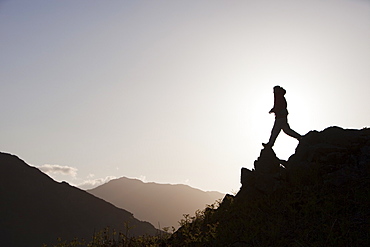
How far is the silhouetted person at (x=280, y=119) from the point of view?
13.6 m

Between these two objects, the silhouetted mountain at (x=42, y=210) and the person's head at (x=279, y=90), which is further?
the silhouetted mountain at (x=42, y=210)

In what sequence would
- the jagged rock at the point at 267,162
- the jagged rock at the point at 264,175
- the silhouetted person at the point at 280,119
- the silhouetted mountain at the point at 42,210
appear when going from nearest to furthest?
the jagged rock at the point at 264,175
the jagged rock at the point at 267,162
the silhouetted person at the point at 280,119
the silhouetted mountain at the point at 42,210

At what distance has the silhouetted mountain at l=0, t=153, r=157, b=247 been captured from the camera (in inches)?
4077

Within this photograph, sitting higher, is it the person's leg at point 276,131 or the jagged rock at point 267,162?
the person's leg at point 276,131

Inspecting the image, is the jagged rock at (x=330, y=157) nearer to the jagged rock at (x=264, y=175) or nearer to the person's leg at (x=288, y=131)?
the person's leg at (x=288, y=131)

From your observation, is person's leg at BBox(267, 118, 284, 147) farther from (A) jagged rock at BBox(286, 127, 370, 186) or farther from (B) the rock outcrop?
(A) jagged rock at BBox(286, 127, 370, 186)

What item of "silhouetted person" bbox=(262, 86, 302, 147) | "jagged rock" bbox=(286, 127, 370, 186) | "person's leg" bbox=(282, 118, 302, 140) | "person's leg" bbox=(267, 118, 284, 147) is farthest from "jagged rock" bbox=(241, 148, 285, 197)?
"person's leg" bbox=(282, 118, 302, 140)

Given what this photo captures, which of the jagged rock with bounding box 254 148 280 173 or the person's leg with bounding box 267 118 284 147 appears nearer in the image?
the jagged rock with bounding box 254 148 280 173

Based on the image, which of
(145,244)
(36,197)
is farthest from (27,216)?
(145,244)

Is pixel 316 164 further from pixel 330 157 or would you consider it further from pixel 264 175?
pixel 264 175

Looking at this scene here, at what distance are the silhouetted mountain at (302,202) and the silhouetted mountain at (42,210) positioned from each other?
302 ft

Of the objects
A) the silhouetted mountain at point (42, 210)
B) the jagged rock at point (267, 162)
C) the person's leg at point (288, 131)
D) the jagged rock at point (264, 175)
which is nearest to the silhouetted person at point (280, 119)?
the person's leg at point (288, 131)

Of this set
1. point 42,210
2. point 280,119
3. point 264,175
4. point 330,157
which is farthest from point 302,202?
point 42,210

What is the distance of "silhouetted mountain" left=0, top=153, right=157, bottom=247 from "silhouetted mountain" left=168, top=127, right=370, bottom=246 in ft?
302
